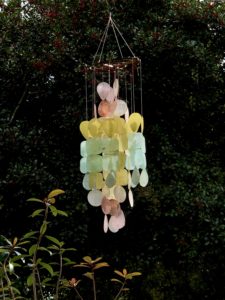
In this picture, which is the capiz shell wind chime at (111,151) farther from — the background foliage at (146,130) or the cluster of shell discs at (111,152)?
the background foliage at (146,130)

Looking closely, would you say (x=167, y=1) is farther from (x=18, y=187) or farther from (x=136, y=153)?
(x=136, y=153)

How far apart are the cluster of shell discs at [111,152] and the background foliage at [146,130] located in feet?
5.84

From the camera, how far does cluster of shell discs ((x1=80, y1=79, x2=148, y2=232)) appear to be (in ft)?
6.78

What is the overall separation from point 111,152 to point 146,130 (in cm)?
229

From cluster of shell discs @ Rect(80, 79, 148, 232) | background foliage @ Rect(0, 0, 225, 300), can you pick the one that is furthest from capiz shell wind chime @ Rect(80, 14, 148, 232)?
background foliage @ Rect(0, 0, 225, 300)

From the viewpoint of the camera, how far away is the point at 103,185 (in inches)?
84.8

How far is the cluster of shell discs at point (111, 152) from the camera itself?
207cm

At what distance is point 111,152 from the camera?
2.06 m

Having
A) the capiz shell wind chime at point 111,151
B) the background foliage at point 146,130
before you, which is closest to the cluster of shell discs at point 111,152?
the capiz shell wind chime at point 111,151

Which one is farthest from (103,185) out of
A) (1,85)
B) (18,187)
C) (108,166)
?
(1,85)

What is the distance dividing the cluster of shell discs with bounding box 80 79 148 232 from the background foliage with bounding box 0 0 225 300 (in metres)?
1.78

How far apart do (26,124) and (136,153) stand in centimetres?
229

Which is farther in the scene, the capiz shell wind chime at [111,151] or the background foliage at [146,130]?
the background foliage at [146,130]

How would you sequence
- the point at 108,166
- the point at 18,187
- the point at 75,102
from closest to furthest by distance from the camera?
the point at 108,166
the point at 18,187
the point at 75,102
